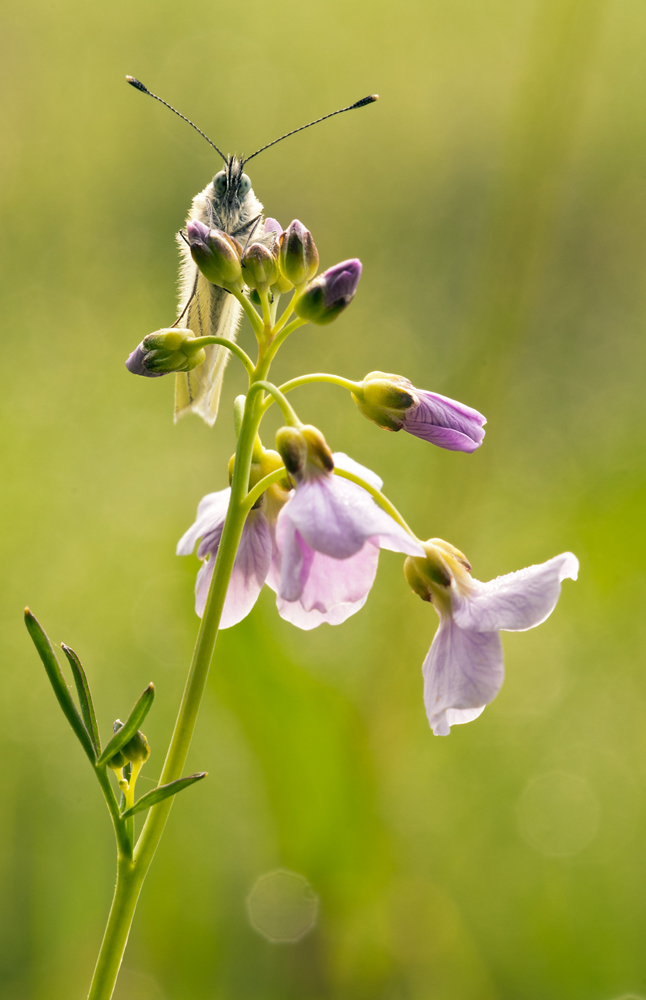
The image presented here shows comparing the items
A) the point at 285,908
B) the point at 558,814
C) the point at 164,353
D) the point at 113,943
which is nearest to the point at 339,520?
the point at 164,353

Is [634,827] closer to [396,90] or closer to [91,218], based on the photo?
[91,218]

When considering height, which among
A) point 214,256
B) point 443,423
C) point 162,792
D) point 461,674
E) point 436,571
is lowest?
point 162,792

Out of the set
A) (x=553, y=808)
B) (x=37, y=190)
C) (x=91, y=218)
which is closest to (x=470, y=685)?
(x=553, y=808)

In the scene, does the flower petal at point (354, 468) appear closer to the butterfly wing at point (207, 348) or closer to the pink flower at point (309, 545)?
the pink flower at point (309, 545)

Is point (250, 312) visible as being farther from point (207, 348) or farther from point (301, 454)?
point (207, 348)

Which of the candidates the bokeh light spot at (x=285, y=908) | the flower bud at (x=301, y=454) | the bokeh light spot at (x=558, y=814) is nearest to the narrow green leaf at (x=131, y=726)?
the flower bud at (x=301, y=454)

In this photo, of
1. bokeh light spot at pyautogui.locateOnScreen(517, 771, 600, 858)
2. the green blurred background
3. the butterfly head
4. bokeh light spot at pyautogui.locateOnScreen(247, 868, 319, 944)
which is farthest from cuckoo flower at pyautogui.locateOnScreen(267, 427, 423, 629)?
bokeh light spot at pyautogui.locateOnScreen(517, 771, 600, 858)

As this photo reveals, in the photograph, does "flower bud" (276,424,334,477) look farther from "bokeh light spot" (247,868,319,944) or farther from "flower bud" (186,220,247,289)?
"bokeh light spot" (247,868,319,944)
